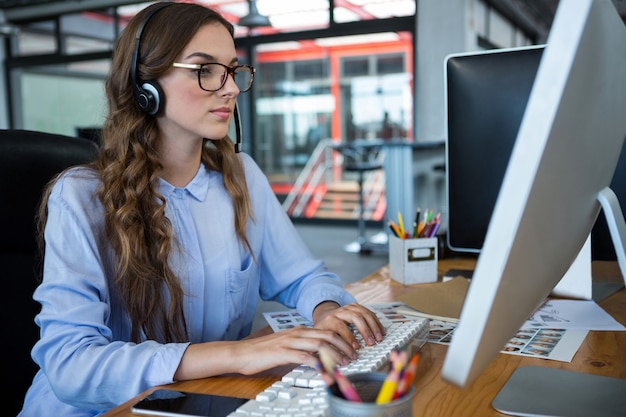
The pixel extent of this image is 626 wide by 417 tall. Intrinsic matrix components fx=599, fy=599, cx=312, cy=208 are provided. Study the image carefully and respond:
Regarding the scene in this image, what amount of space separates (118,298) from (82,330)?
0.19 m

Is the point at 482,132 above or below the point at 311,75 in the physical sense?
below

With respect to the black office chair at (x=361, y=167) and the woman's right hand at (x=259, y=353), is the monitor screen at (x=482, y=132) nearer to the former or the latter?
the woman's right hand at (x=259, y=353)

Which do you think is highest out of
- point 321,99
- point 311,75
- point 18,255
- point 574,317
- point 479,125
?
point 311,75

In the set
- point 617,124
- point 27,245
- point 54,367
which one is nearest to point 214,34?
point 27,245

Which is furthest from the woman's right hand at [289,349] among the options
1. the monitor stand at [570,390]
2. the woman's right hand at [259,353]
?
the monitor stand at [570,390]

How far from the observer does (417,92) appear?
591 centimetres

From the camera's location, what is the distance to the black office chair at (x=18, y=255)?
1.08 metres

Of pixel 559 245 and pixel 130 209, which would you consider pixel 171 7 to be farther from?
pixel 559 245

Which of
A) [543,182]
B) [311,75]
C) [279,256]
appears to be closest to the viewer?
[543,182]

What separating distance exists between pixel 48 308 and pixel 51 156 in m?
0.37

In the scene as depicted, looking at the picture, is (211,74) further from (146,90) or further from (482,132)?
(482,132)

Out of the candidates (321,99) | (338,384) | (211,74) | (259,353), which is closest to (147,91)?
(211,74)

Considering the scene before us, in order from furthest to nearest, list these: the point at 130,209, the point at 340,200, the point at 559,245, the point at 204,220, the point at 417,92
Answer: the point at 340,200
the point at 417,92
the point at 204,220
the point at 130,209
the point at 559,245

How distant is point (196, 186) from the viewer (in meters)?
1.20
